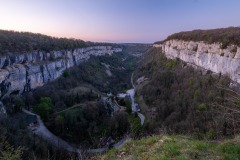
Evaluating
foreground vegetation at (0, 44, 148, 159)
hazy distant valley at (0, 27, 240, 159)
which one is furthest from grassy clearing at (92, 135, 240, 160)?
foreground vegetation at (0, 44, 148, 159)

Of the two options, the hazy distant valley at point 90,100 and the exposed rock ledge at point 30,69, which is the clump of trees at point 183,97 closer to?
the hazy distant valley at point 90,100

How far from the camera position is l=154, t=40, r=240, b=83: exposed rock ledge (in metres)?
27.5

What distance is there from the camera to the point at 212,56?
34125 mm

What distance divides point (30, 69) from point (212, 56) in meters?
22.2

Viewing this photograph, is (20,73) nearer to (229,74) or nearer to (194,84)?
(194,84)

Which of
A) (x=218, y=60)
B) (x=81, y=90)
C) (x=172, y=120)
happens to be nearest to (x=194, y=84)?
(x=218, y=60)

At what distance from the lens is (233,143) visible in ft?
19.0

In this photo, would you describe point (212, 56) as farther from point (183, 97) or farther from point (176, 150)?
point (176, 150)

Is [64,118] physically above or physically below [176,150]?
below

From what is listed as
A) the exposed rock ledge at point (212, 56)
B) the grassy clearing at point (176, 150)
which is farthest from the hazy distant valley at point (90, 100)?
the grassy clearing at point (176, 150)

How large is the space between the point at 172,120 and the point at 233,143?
20.8 metres

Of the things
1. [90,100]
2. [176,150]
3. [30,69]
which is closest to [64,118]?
[90,100]

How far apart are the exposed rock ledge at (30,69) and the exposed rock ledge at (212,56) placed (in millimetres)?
20931

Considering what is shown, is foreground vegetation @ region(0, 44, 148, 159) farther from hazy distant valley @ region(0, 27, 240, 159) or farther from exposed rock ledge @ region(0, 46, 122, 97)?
exposed rock ledge @ region(0, 46, 122, 97)
